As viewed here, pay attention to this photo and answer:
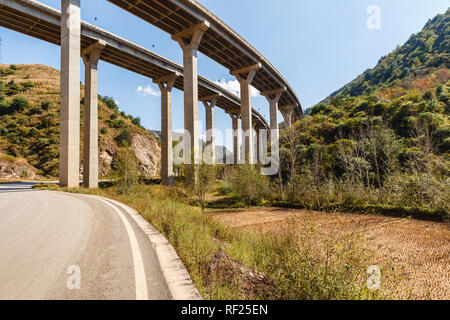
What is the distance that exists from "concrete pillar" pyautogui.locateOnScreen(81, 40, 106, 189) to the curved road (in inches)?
812

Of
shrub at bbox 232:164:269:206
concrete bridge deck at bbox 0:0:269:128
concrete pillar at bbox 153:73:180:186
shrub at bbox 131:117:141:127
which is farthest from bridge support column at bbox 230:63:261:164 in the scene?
shrub at bbox 131:117:141:127

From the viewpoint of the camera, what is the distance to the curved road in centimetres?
245

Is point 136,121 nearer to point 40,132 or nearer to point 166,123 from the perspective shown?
point 40,132

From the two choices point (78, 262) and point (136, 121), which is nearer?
point (78, 262)

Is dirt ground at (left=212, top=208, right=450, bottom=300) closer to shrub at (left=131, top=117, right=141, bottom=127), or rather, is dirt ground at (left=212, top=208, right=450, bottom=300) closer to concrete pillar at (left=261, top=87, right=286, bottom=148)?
concrete pillar at (left=261, top=87, right=286, bottom=148)

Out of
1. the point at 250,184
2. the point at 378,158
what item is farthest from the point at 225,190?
the point at 378,158

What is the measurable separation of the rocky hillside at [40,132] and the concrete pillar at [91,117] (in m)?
5.29

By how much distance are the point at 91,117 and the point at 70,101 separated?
20.9ft

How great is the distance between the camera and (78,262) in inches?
130

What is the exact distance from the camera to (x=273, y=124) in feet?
139

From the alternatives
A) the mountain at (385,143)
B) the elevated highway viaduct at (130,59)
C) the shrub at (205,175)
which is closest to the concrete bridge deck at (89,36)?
the elevated highway viaduct at (130,59)

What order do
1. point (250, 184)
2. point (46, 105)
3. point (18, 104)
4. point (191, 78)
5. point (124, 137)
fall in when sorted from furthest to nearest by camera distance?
1. point (124, 137)
2. point (46, 105)
3. point (18, 104)
4. point (191, 78)
5. point (250, 184)
